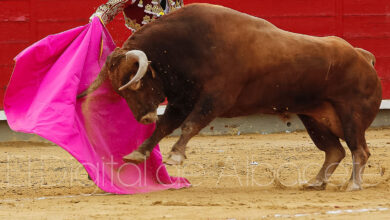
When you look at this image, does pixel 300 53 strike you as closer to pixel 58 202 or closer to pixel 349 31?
pixel 58 202

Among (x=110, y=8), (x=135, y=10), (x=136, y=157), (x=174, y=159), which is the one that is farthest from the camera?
(x=135, y=10)

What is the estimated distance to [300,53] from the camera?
17.0ft

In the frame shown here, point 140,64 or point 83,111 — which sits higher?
point 140,64

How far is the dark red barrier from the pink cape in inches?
131

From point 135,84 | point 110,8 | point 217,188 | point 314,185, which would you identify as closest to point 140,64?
point 135,84

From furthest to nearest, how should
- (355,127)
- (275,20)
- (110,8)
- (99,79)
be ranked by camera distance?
(275,20), (110,8), (355,127), (99,79)

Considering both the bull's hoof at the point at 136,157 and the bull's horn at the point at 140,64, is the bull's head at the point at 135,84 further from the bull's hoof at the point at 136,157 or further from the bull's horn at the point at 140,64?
the bull's hoof at the point at 136,157

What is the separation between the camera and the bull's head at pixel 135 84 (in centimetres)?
485

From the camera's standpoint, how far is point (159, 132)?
5.11 metres

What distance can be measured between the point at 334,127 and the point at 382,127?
158 inches

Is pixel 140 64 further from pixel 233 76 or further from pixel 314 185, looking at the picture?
pixel 314 185

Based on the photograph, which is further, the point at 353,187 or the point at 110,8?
the point at 110,8

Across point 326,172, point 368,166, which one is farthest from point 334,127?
point 368,166

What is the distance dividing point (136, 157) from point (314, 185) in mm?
1197
